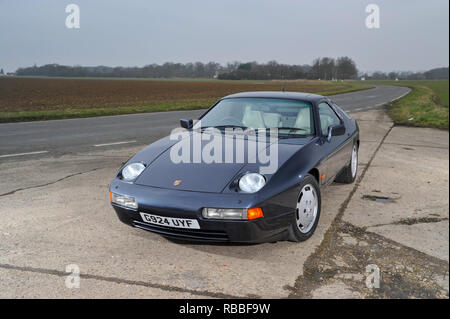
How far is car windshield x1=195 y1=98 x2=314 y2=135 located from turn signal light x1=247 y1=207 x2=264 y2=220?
4.64 feet

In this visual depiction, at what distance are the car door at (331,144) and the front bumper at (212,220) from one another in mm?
1236

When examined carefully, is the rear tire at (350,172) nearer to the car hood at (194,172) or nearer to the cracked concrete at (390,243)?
the cracked concrete at (390,243)

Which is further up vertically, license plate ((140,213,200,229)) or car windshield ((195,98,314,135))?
car windshield ((195,98,314,135))

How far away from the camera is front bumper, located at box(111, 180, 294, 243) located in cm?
306

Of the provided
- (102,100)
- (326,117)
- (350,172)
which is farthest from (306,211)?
(102,100)

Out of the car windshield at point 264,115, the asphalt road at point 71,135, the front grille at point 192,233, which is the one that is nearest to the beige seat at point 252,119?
the car windshield at point 264,115

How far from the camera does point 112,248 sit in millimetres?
3471

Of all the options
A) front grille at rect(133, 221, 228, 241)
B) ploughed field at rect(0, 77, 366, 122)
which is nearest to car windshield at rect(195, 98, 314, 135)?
front grille at rect(133, 221, 228, 241)

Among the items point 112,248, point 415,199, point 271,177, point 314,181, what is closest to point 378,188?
point 415,199

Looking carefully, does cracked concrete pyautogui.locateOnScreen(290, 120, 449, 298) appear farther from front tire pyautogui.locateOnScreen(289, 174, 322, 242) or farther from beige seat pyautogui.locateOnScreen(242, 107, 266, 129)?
beige seat pyautogui.locateOnScreen(242, 107, 266, 129)

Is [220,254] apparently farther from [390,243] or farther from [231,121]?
[231,121]

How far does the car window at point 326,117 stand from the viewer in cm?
451

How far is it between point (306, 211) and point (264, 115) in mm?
1312
